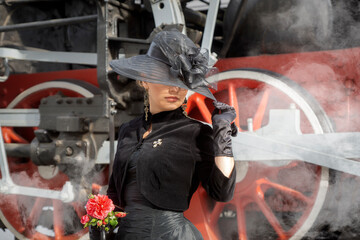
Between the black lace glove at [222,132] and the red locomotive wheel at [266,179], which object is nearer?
the black lace glove at [222,132]

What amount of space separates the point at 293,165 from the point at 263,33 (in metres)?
0.75

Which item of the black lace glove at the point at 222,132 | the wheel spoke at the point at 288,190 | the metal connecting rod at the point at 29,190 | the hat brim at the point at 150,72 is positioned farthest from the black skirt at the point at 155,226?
the metal connecting rod at the point at 29,190

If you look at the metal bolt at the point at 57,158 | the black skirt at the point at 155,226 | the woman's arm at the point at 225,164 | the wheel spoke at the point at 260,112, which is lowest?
the black skirt at the point at 155,226

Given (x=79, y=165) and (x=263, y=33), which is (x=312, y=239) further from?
(x=79, y=165)

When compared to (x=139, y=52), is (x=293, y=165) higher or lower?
lower

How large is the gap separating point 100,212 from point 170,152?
246mm

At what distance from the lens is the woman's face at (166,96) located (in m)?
1.13

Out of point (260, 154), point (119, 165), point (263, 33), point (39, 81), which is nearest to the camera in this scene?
point (119, 165)

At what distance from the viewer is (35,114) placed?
257 cm

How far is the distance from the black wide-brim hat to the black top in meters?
0.14

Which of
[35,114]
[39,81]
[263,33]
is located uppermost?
[263,33]

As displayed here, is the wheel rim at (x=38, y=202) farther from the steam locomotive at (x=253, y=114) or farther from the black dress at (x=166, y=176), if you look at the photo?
the black dress at (x=166, y=176)

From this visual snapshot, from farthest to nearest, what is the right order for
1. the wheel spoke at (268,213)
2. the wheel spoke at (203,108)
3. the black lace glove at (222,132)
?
the wheel spoke at (203,108), the wheel spoke at (268,213), the black lace glove at (222,132)

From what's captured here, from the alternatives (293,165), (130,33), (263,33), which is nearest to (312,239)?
(293,165)
